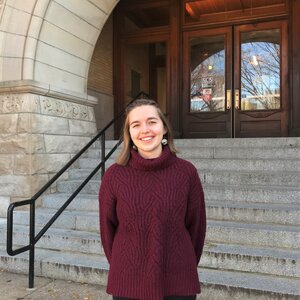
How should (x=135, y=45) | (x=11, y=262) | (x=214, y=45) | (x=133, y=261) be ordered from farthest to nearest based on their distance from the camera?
(x=135, y=45), (x=214, y=45), (x=11, y=262), (x=133, y=261)

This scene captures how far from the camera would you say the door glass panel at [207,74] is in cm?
915

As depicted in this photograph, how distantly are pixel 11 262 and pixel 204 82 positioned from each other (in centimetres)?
616

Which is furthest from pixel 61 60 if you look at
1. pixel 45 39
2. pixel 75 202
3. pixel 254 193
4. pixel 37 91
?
pixel 254 193

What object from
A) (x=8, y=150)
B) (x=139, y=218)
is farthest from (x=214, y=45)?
(x=139, y=218)

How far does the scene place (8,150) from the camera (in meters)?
6.12

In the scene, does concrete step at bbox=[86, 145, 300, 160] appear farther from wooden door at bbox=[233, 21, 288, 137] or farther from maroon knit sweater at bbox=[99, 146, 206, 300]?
maroon knit sweater at bbox=[99, 146, 206, 300]

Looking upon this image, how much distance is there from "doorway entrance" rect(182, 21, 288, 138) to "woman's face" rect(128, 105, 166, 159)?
706cm

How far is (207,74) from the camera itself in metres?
9.28

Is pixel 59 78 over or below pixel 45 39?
below

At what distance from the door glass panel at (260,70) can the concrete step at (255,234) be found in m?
4.84

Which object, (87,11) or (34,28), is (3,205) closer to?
(34,28)

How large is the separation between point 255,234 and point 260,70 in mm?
5451

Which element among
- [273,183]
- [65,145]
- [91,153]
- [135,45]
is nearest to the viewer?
[273,183]

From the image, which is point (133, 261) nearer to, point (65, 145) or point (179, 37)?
point (65, 145)
